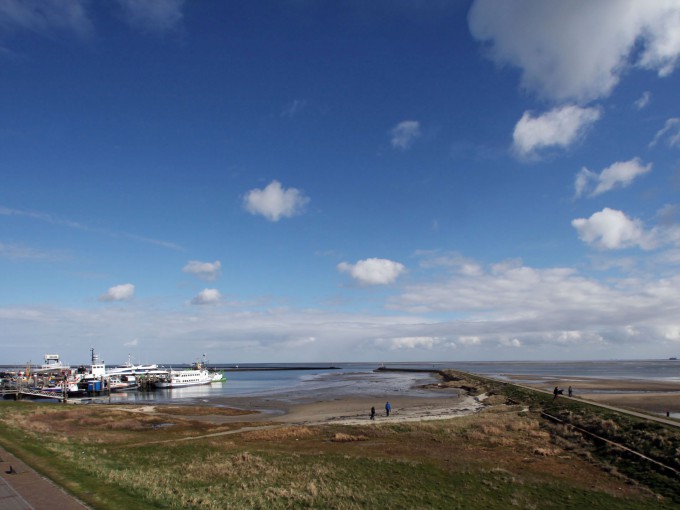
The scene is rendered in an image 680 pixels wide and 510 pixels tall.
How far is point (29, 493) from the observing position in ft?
51.0

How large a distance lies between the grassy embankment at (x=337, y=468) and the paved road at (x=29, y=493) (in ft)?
1.84

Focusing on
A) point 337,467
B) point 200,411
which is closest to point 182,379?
point 200,411

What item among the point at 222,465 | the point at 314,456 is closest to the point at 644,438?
the point at 314,456

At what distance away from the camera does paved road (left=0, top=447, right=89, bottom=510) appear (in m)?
14.2

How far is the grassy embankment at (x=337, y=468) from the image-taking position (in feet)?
64.5

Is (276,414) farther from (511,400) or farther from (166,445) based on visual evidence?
(511,400)

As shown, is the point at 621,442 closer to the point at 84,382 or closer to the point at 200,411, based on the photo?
the point at 200,411

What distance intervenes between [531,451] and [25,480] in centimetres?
2927

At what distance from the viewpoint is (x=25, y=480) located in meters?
17.3

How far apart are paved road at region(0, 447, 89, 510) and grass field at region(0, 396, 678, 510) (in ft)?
1.75

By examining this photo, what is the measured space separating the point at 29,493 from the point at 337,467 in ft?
50.9

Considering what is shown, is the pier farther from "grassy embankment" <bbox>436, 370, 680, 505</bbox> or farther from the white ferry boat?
"grassy embankment" <bbox>436, 370, 680, 505</bbox>

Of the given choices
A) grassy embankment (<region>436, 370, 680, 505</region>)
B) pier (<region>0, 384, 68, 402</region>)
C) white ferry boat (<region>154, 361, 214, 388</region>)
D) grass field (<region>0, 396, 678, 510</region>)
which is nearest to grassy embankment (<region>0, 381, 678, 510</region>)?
grass field (<region>0, 396, 678, 510</region>)

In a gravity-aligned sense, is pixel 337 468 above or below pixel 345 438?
above
